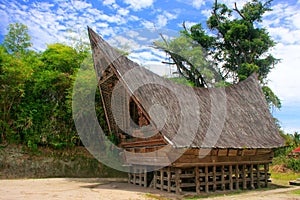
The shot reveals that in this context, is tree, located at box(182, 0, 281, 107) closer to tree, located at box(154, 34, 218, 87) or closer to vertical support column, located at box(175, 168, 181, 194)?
tree, located at box(154, 34, 218, 87)

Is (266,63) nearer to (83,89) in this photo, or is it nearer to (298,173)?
(298,173)

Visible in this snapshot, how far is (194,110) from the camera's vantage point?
11.3 metres

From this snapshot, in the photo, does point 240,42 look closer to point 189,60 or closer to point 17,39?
point 189,60

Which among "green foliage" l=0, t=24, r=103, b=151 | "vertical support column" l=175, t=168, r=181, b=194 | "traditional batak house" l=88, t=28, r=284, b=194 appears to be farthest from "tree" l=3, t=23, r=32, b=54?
"vertical support column" l=175, t=168, r=181, b=194

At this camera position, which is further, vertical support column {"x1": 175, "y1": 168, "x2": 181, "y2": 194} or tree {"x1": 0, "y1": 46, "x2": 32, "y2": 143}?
tree {"x1": 0, "y1": 46, "x2": 32, "y2": 143}

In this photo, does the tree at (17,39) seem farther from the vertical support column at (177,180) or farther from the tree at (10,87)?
the vertical support column at (177,180)

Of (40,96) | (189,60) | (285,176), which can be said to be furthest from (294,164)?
(40,96)

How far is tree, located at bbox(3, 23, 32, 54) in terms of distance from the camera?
58.8 feet

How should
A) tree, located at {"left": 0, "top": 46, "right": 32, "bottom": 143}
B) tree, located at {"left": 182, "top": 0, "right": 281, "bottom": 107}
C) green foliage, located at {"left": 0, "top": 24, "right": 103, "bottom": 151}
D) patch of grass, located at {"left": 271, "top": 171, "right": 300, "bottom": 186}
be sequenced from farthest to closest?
tree, located at {"left": 182, "top": 0, "right": 281, "bottom": 107}, patch of grass, located at {"left": 271, "top": 171, "right": 300, "bottom": 186}, green foliage, located at {"left": 0, "top": 24, "right": 103, "bottom": 151}, tree, located at {"left": 0, "top": 46, "right": 32, "bottom": 143}

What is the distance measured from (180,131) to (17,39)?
13311 millimetres

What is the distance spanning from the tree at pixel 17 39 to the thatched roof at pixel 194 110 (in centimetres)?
828

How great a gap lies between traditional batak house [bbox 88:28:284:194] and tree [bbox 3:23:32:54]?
825 centimetres

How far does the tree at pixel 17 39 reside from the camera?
17.9 metres

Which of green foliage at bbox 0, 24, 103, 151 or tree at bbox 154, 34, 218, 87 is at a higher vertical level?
tree at bbox 154, 34, 218, 87
